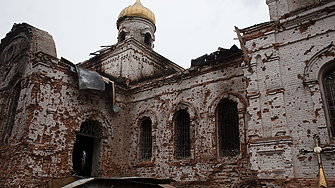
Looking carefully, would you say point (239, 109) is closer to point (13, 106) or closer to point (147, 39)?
point (13, 106)

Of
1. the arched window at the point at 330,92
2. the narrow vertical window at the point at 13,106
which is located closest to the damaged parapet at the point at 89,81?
the narrow vertical window at the point at 13,106

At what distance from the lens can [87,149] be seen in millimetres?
12672

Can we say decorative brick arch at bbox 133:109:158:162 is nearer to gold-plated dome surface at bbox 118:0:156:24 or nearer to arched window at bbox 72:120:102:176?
arched window at bbox 72:120:102:176

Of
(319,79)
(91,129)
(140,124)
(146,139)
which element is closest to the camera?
(319,79)

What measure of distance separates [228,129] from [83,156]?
7162 millimetres

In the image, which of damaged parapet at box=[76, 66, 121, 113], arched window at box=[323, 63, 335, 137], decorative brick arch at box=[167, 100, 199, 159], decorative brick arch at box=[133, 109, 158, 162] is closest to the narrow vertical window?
damaged parapet at box=[76, 66, 121, 113]

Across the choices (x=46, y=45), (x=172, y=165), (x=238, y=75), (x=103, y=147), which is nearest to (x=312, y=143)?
(x=238, y=75)

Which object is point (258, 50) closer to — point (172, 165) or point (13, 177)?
point (172, 165)

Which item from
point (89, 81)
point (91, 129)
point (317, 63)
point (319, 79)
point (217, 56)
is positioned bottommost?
point (91, 129)

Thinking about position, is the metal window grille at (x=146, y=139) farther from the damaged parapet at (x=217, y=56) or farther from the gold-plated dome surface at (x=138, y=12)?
the gold-plated dome surface at (x=138, y=12)

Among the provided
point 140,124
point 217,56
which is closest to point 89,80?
point 140,124

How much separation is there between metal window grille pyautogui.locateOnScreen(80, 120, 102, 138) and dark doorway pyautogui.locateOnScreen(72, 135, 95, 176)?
1.10 m

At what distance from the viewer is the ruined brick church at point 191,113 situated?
6.98 meters

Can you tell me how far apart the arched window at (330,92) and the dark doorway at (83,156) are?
9543 mm
